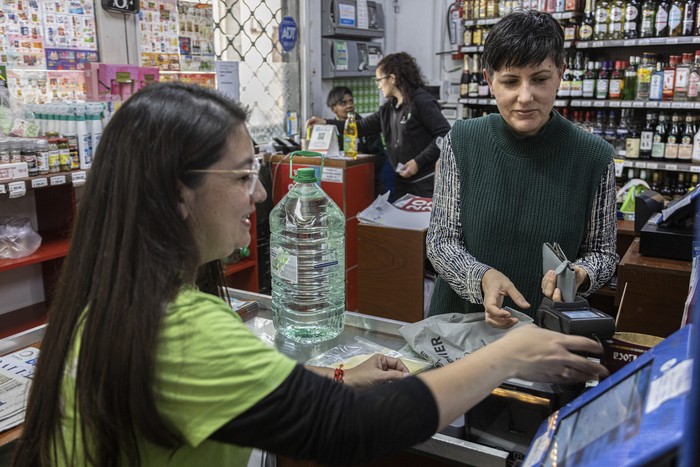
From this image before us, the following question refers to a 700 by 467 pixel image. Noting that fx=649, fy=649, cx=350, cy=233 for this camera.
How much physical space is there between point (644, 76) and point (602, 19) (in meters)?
0.58

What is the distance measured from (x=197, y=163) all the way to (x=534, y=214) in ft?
3.93

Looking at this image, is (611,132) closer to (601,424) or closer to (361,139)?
(361,139)

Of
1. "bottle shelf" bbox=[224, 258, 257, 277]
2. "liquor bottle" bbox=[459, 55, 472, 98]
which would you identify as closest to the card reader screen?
"bottle shelf" bbox=[224, 258, 257, 277]

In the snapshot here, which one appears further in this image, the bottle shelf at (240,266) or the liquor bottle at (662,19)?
the liquor bottle at (662,19)

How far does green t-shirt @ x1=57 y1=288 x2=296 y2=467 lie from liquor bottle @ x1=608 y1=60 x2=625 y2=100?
4.99m

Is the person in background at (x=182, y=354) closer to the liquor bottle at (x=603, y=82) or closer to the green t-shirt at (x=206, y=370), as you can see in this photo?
the green t-shirt at (x=206, y=370)

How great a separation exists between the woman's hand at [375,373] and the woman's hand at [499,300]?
25cm

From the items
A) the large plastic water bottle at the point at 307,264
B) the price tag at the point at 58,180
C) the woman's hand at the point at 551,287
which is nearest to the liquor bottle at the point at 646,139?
the large plastic water bottle at the point at 307,264

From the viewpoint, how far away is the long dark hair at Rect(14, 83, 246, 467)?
95cm

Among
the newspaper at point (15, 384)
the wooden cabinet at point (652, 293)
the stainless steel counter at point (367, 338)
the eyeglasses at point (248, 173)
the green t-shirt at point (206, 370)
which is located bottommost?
the wooden cabinet at point (652, 293)

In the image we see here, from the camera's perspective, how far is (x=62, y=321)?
108 cm

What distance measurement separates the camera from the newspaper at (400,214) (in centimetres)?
432

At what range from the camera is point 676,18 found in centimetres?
491

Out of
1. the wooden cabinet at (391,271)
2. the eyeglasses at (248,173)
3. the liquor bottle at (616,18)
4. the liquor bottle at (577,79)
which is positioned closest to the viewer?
the eyeglasses at (248,173)
